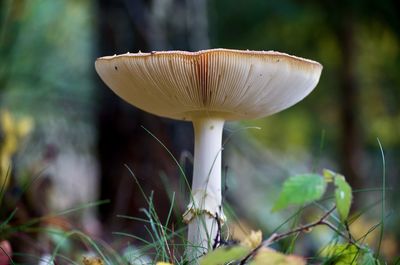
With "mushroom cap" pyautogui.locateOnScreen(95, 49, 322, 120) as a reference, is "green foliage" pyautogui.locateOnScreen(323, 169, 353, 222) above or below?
below

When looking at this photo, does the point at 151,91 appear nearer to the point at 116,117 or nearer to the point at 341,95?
the point at 116,117

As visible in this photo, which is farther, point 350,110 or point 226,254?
point 350,110

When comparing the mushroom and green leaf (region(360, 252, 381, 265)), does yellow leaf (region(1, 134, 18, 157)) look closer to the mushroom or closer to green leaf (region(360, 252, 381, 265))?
the mushroom

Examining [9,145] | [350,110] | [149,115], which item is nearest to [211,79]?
[9,145]

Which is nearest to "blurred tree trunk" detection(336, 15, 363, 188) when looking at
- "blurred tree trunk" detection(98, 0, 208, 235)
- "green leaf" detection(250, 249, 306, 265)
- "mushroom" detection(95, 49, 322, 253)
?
"blurred tree trunk" detection(98, 0, 208, 235)

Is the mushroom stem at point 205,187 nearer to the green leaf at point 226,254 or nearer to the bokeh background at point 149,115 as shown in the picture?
the green leaf at point 226,254

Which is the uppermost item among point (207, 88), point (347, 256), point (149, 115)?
point (207, 88)

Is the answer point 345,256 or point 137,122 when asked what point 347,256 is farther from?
point 137,122

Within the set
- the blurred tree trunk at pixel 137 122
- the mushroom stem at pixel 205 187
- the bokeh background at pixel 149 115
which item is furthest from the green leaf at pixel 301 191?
the blurred tree trunk at pixel 137 122
